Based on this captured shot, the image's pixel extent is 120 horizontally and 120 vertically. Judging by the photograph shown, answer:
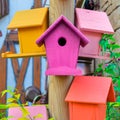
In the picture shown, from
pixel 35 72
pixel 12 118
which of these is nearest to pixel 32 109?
pixel 12 118

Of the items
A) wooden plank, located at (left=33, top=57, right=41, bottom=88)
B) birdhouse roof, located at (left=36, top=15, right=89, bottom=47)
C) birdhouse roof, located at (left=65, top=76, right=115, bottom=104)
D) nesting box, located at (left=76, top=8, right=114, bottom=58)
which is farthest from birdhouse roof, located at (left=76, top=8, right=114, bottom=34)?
wooden plank, located at (left=33, top=57, right=41, bottom=88)

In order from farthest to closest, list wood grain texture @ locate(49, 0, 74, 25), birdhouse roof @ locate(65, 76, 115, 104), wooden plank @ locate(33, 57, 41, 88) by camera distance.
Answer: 1. wooden plank @ locate(33, 57, 41, 88)
2. wood grain texture @ locate(49, 0, 74, 25)
3. birdhouse roof @ locate(65, 76, 115, 104)

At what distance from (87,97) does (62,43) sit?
0.25 meters

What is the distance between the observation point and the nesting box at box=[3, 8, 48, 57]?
1485 mm

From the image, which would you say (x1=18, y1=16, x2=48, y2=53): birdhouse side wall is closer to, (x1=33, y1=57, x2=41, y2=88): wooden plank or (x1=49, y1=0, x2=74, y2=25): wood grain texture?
(x1=49, y1=0, x2=74, y2=25): wood grain texture

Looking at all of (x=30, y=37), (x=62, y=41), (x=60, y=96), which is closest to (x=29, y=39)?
(x=30, y=37)

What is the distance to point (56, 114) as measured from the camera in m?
1.44

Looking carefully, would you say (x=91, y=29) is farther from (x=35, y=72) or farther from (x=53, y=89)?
(x=35, y=72)

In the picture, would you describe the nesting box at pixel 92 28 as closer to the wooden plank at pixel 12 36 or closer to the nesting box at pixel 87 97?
the nesting box at pixel 87 97

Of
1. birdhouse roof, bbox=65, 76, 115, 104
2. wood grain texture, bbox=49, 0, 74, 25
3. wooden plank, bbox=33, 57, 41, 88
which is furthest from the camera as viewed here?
wooden plank, bbox=33, 57, 41, 88

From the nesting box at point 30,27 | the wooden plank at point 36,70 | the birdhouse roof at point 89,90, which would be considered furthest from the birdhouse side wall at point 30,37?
the wooden plank at point 36,70

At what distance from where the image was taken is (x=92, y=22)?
5.09 ft

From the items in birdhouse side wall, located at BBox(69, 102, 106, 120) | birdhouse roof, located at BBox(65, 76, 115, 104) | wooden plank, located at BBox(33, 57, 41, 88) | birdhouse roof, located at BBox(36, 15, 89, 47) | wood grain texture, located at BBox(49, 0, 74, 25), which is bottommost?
wooden plank, located at BBox(33, 57, 41, 88)

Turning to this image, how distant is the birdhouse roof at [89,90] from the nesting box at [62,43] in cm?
9
